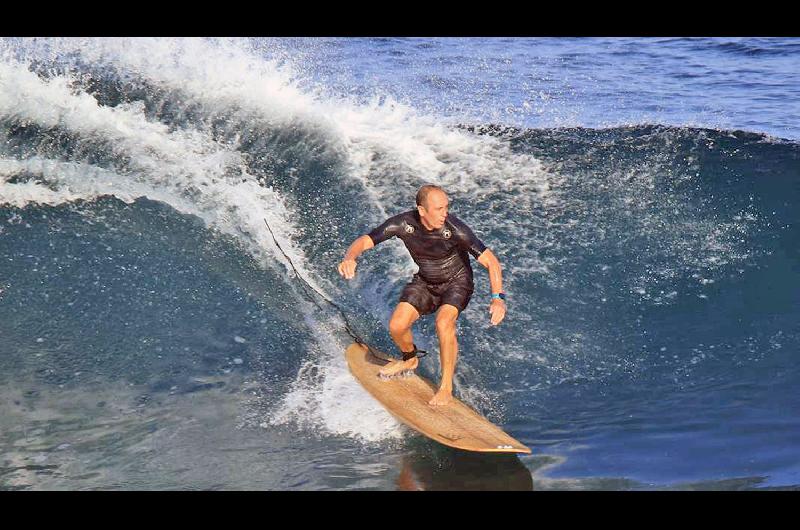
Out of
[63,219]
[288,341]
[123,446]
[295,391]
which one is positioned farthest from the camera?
[63,219]

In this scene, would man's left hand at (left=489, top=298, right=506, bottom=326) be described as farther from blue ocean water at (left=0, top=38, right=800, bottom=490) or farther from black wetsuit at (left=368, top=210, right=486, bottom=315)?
blue ocean water at (left=0, top=38, right=800, bottom=490)

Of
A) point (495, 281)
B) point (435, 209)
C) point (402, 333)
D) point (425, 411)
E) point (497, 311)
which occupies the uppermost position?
point (435, 209)

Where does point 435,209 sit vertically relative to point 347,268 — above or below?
above

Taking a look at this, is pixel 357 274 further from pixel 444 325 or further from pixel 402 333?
pixel 444 325

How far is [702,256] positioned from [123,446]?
5695mm

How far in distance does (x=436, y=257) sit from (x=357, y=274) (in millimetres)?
2481

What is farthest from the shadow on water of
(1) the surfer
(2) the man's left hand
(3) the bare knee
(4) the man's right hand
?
(4) the man's right hand

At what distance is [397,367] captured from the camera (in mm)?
7012

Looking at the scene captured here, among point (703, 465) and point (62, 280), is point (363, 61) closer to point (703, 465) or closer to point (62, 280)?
point (62, 280)

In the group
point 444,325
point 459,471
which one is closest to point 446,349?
point 444,325

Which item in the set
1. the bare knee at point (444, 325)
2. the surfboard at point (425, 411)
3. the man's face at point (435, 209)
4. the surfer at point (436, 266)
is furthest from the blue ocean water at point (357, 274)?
the man's face at point (435, 209)

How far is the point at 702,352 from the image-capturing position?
7629 millimetres

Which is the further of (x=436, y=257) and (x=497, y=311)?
(x=436, y=257)

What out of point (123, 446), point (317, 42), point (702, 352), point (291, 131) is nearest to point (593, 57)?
point (317, 42)
